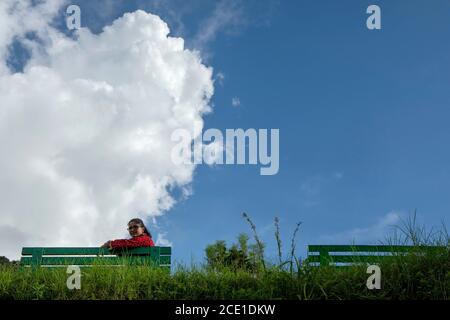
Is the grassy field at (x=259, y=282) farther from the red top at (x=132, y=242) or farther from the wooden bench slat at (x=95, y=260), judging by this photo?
the red top at (x=132, y=242)

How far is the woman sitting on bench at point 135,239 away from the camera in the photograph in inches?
359

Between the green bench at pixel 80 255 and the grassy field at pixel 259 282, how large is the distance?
3.86 ft

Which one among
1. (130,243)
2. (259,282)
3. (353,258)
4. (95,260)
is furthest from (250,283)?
(130,243)

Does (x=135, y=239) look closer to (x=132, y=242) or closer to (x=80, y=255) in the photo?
(x=132, y=242)

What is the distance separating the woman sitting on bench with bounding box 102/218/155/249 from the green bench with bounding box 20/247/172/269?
82mm

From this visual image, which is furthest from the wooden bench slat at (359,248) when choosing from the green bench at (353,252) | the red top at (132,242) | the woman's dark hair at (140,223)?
the woman's dark hair at (140,223)

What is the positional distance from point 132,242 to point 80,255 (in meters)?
0.81

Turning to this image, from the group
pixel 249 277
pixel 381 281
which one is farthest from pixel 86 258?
pixel 381 281

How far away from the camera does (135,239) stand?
921 cm
